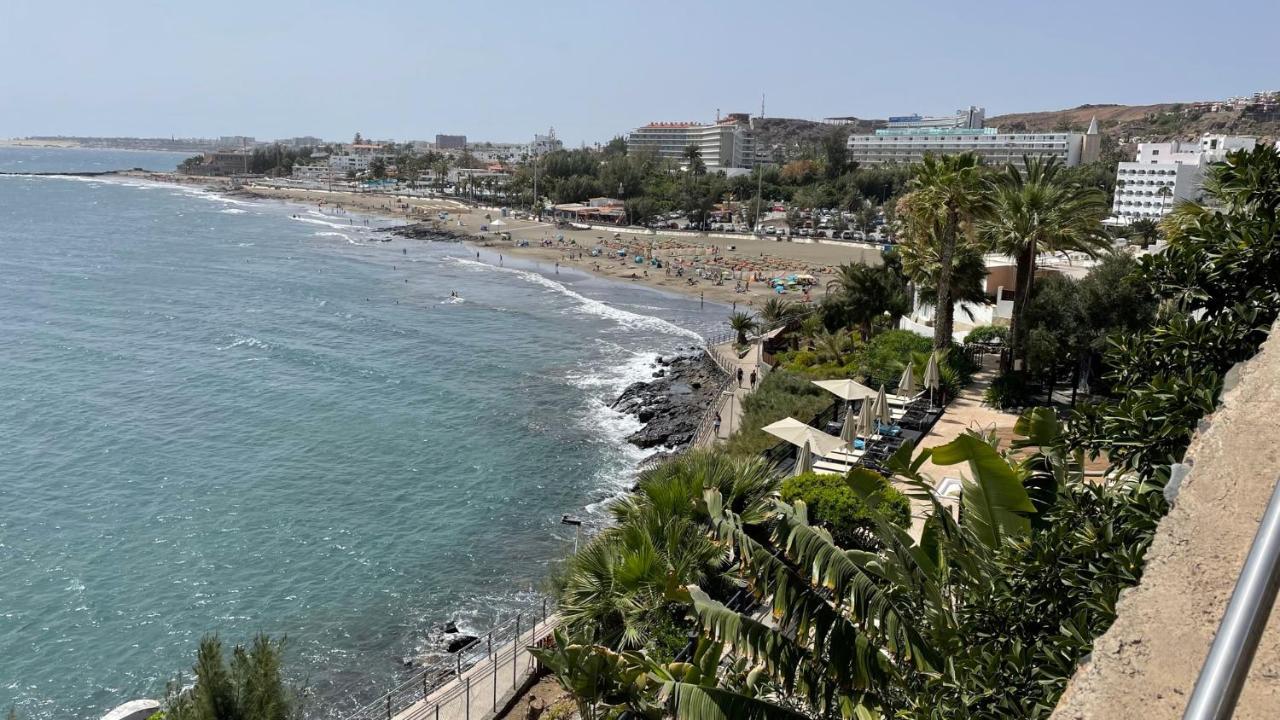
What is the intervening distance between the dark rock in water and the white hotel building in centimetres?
9965

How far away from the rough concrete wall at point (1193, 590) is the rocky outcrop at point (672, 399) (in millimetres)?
25495

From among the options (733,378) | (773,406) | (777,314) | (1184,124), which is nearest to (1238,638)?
(773,406)

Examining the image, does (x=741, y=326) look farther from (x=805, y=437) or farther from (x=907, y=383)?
(x=805, y=437)

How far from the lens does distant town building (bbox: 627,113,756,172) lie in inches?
6585

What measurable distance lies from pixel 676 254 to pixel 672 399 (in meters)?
50.2

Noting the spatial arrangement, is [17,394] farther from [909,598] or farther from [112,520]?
[909,598]

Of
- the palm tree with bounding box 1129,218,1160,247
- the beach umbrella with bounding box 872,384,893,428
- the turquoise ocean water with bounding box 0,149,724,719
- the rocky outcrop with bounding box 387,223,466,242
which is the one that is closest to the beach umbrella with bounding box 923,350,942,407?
the beach umbrella with bounding box 872,384,893,428

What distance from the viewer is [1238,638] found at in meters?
2.62

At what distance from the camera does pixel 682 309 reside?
59844 millimetres

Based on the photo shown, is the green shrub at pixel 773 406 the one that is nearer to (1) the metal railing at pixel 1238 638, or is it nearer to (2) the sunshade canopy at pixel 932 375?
(2) the sunshade canopy at pixel 932 375

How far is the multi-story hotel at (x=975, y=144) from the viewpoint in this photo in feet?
399

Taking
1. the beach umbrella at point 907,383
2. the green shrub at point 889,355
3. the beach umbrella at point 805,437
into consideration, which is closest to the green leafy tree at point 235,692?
the beach umbrella at point 805,437

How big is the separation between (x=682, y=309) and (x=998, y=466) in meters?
53.6

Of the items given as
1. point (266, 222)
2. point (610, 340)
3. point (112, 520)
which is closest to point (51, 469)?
point (112, 520)
